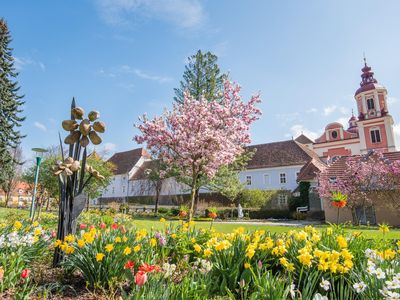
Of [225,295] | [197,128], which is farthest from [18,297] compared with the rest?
[197,128]

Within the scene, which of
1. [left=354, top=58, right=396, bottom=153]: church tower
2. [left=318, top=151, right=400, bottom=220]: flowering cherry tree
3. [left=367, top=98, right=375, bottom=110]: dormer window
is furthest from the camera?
[left=367, top=98, right=375, bottom=110]: dormer window

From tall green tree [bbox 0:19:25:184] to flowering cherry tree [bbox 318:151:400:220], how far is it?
87.1 feet

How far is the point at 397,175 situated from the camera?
1719 centimetres

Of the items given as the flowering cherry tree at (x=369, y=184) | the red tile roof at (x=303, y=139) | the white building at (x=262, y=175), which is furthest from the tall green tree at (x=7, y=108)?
the red tile roof at (x=303, y=139)

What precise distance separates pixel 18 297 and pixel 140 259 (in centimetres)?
124

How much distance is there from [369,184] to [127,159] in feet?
128

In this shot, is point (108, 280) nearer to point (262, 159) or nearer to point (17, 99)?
point (17, 99)

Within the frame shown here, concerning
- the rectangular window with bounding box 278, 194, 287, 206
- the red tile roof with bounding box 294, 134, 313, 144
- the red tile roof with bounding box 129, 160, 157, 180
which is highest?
the red tile roof with bounding box 294, 134, 313, 144

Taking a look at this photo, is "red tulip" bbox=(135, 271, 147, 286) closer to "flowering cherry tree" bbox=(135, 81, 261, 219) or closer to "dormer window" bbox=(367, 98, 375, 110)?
"flowering cherry tree" bbox=(135, 81, 261, 219)

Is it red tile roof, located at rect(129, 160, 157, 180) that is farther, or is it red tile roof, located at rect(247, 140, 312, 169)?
red tile roof, located at rect(129, 160, 157, 180)

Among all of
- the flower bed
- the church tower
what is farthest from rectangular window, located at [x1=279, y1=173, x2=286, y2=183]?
the flower bed

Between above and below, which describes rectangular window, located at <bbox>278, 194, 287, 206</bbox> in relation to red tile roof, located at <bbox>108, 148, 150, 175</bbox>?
below

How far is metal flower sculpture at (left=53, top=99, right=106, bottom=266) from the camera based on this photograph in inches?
161

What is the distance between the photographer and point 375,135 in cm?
3978
